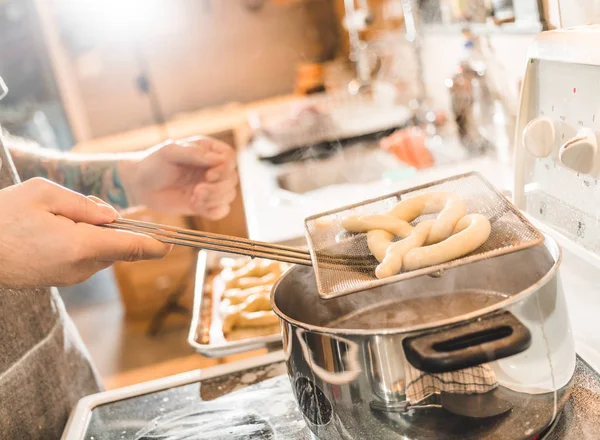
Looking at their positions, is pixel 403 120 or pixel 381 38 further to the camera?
pixel 381 38

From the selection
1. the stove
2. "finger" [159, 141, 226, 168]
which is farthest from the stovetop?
"finger" [159, 141, 226, 168]

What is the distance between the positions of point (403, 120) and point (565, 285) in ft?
4.43

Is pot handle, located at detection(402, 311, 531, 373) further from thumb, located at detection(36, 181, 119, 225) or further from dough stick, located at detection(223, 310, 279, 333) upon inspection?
dough stick, located at detection(223, 310, 279, 333)

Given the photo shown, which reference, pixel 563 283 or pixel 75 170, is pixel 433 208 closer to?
pixel 563 283

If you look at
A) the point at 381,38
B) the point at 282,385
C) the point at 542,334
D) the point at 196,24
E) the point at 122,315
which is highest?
the point at 196,24

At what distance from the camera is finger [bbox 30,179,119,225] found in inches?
23.4

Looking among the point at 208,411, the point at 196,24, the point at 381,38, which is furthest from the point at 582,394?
the point at 196,24

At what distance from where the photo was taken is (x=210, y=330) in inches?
41.9

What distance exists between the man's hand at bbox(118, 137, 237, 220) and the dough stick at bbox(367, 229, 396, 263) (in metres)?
0.41

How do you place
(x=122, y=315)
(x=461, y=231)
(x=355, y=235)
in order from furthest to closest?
(x=122, y=315) → (x=355, y=235) → (x=461, y=231)

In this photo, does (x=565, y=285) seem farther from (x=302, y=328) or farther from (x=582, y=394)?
(x=302, y=328)

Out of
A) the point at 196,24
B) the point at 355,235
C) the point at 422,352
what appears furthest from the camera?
the point at 196,24

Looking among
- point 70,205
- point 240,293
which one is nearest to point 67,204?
point 70,205

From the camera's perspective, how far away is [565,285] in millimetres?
702
